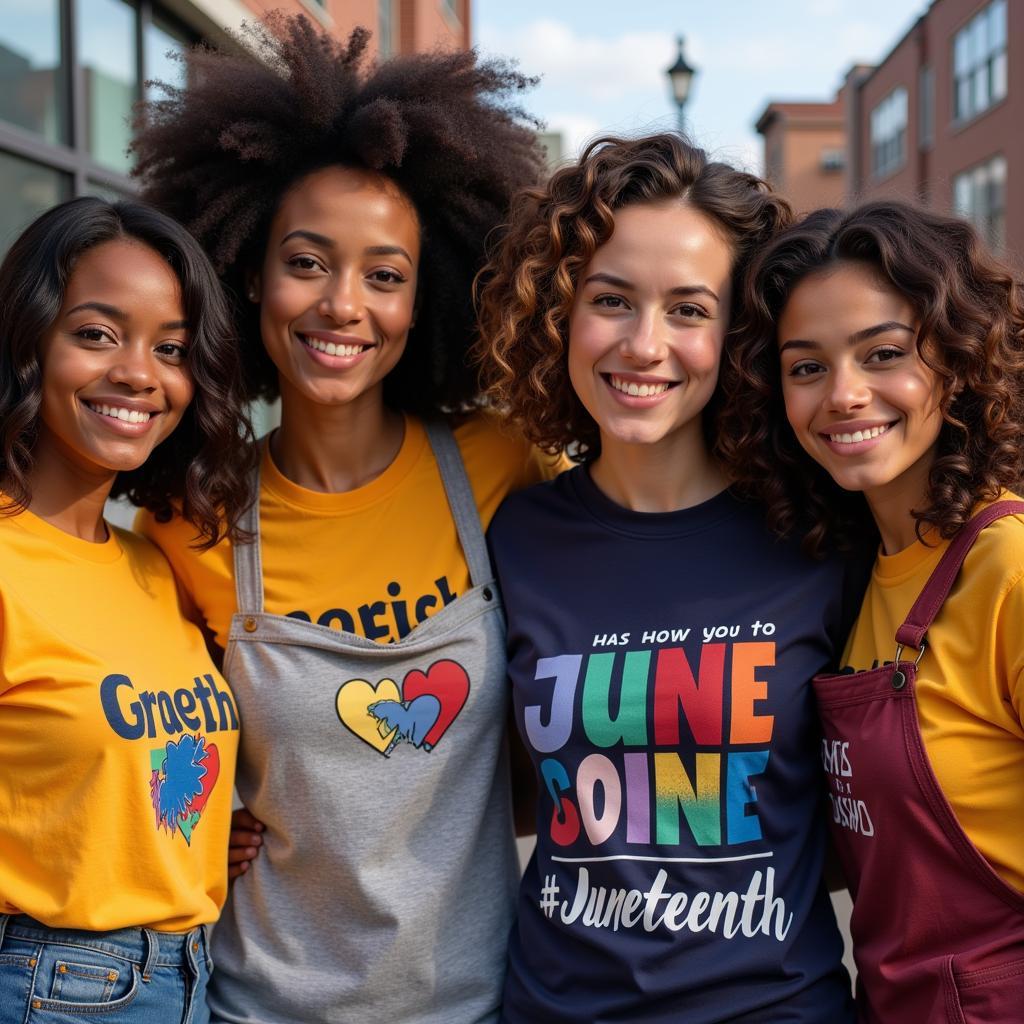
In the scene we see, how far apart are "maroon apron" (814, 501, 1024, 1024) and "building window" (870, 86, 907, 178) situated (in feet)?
88.5

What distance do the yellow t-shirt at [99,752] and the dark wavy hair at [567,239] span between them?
2.99 feet

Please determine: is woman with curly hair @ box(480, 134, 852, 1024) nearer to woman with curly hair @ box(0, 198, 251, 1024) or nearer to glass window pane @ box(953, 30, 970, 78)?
woman with curly hair @ box(0, 198, 251, 1024)

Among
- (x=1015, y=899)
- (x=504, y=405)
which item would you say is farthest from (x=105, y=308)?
(x=1015, y=899)

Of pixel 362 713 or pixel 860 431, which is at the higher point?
pixel 860 431

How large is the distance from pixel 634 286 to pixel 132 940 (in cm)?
151

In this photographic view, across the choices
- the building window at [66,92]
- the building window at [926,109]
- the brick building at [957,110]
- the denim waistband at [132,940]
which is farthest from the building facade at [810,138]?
the denim waistband at [132,940]

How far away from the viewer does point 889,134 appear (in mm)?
27453

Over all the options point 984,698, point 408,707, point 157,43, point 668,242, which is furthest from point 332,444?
point 157,43

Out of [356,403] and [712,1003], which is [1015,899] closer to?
[712,1003]

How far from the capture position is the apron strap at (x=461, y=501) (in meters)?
2.39

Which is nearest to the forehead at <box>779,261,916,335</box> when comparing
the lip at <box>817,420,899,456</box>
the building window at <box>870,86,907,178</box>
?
the lip at <box>817,420,899,456</box>

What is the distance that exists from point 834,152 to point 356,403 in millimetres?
45740

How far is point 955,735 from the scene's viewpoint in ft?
6.00

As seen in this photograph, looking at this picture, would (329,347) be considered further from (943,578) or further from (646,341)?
(943,578)
